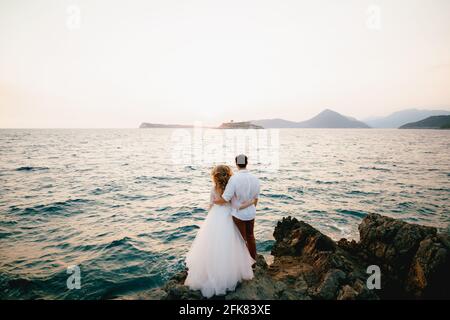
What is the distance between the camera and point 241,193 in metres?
5.69

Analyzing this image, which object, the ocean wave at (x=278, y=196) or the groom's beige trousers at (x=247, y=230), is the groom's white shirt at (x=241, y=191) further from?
the ocean wave at (x=278, y=196)

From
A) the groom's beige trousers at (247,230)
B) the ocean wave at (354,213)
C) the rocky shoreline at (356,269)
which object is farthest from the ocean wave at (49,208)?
the ocean wave at (354,213)

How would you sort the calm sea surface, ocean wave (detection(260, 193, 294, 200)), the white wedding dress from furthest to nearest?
ocean wave (detection(260, 193, 294, 200)), the calm sea surface, the white wedding dress

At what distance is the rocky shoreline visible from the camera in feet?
18.7

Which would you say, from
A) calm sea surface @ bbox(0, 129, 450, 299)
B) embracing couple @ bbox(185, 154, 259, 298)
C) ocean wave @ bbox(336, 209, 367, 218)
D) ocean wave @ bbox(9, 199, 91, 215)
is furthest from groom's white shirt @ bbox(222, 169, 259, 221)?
ocean wave @ bbox(9, 199, 91, 215)

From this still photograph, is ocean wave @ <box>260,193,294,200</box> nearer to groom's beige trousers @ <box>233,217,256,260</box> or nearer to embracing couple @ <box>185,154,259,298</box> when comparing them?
groom's beige trousers @ <box>233,217,256,260</box>

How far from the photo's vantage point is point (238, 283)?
5.88m

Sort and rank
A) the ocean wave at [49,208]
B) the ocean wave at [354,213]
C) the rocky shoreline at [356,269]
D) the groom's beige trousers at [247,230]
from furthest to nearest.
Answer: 1. the ocean wave at [354,213]
2. the ocean wave at [49,208]
3. the groom's beige trousers at [247,230]
4. the rocky shoreline at [356,269]

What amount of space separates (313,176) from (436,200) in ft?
35.9

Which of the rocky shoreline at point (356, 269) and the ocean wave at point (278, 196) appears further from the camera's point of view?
the ocean wave at point (278, 196)

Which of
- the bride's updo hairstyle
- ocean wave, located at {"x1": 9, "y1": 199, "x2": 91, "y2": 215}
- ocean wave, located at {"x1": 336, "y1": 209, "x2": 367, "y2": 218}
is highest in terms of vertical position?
the bride's updo hairstyle

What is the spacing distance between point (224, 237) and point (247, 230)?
82 centimetres

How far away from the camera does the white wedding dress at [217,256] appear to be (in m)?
5.55
